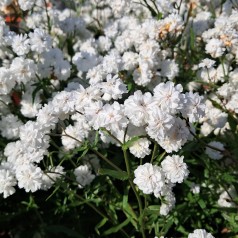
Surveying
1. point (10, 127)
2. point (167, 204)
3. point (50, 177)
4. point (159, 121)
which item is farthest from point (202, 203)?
point (10, 127)

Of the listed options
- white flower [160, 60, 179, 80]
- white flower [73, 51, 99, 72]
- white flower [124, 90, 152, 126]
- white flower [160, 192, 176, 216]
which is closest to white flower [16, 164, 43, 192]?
white flower [160, 192, 176, 216]

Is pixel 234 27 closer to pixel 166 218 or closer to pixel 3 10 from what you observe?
pixel 166 218

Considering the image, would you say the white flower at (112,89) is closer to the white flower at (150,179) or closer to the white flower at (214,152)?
the white flower at (150,179)

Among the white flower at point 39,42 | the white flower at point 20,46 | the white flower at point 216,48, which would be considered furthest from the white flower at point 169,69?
the white flower at point 20,46

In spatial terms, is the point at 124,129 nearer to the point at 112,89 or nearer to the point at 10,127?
the point at 112,89

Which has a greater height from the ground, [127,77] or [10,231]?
[127,77]

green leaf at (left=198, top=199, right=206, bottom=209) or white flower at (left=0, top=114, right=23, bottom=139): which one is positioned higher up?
white flower at (left=0, top=114, right=23, bottom=139)

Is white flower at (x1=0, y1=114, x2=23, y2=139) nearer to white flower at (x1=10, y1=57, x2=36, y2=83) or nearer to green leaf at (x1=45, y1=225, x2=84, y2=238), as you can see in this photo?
white flower at (x1=10, y1=57, x2=36, y2=83)

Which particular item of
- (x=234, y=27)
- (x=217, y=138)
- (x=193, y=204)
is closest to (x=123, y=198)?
(x=193, y=204)
